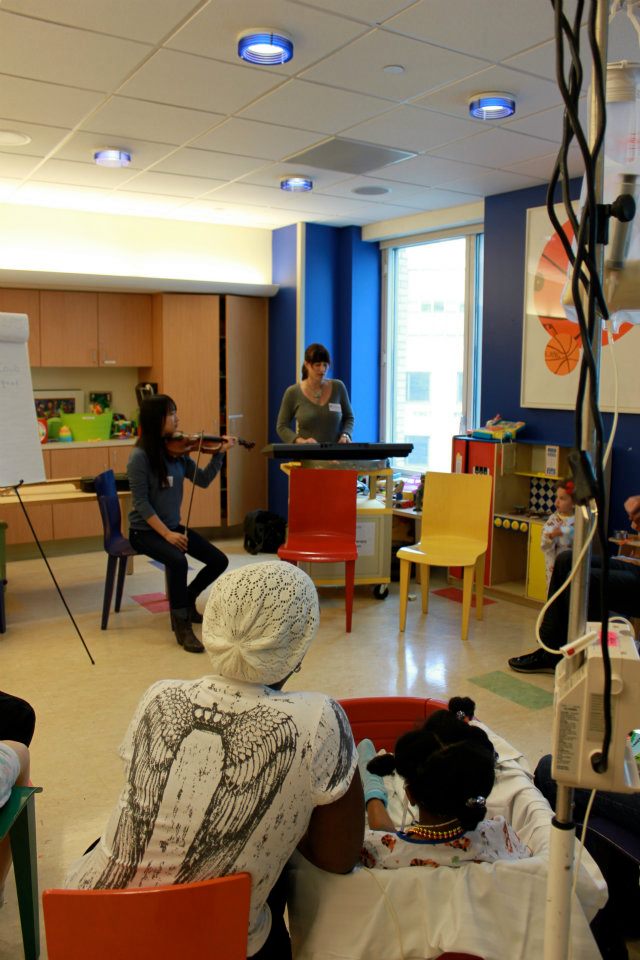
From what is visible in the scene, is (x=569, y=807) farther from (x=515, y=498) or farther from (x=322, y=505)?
(x=515, y=498)

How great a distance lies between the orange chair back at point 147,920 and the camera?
1.24 meters

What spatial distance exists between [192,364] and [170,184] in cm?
167

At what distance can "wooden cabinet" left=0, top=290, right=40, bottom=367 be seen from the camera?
6102 mm

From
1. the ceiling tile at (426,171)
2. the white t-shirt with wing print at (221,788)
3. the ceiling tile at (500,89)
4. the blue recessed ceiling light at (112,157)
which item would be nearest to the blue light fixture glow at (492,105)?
the ceiling tile at (500,89)

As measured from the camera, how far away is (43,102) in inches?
148

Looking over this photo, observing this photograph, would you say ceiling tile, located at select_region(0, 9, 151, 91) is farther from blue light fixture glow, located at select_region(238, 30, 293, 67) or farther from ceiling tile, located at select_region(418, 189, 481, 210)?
ceiling tile, located at select_region(418, 189, 481, 210)

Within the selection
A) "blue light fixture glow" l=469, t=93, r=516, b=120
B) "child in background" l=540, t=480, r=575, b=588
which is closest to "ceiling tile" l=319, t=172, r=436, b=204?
"blue light fixture glow" l=469, t=93, r=516, b=120

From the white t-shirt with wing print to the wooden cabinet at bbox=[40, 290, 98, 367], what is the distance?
5.44 m

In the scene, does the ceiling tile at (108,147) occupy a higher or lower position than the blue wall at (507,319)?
higher

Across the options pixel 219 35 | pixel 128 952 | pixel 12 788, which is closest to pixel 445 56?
pixel 219 35

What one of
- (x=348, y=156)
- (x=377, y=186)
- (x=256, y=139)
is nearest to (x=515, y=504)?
(x=377, y=186)

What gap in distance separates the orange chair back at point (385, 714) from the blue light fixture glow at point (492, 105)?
2.76 metres

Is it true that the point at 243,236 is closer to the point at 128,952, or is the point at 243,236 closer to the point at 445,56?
the point at 445,56

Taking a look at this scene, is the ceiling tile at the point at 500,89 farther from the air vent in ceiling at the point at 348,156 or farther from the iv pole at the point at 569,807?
the iv pole at the point at 569,807
